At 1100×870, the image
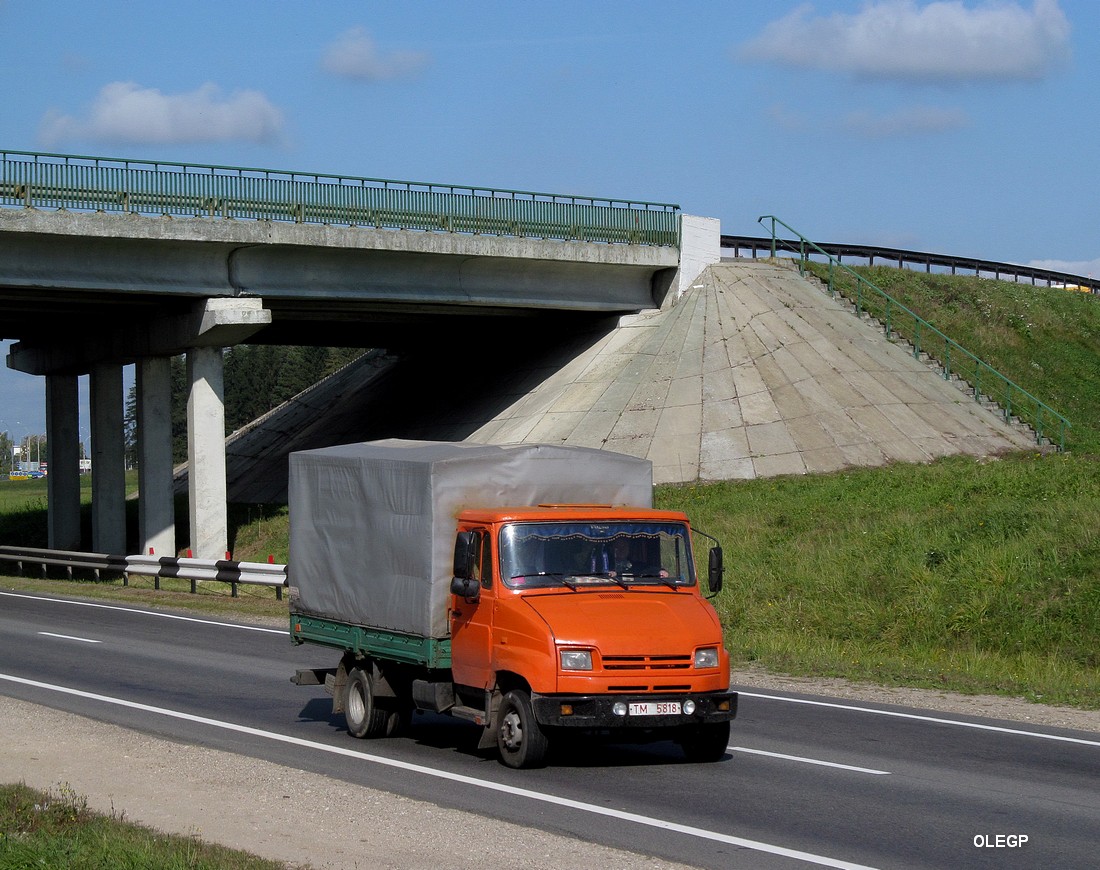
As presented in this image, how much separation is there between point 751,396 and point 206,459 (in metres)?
13.9

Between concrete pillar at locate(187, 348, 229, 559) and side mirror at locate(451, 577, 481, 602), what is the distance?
24749 mm

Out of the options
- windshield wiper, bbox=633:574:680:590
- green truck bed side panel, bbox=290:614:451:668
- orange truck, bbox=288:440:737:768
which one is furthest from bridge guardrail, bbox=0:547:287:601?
windshield wiper, bbox=633:574:680:590

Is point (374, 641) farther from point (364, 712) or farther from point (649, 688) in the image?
point (649, 688)

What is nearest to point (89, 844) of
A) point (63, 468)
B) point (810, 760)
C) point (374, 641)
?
point (374, 641)

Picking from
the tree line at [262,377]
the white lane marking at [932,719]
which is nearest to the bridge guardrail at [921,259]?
the white lane marking at [932,719]

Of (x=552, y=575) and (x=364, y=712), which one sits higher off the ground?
(x=552, y=575)

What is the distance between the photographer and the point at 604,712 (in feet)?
35.0

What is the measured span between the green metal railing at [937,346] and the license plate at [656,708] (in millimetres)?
26795

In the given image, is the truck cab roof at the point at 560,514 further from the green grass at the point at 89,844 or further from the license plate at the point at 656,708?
the green grass at the point at 89,844

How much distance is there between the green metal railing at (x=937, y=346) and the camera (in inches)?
1464

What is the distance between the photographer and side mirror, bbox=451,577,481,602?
1148 centimetres

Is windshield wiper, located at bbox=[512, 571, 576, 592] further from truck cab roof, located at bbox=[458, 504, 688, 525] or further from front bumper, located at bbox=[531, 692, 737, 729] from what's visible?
front bumper, located at bbox=[531, 692, 737, 729]

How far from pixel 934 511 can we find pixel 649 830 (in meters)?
17.2

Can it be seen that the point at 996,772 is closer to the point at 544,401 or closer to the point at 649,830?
the point at 649,830
